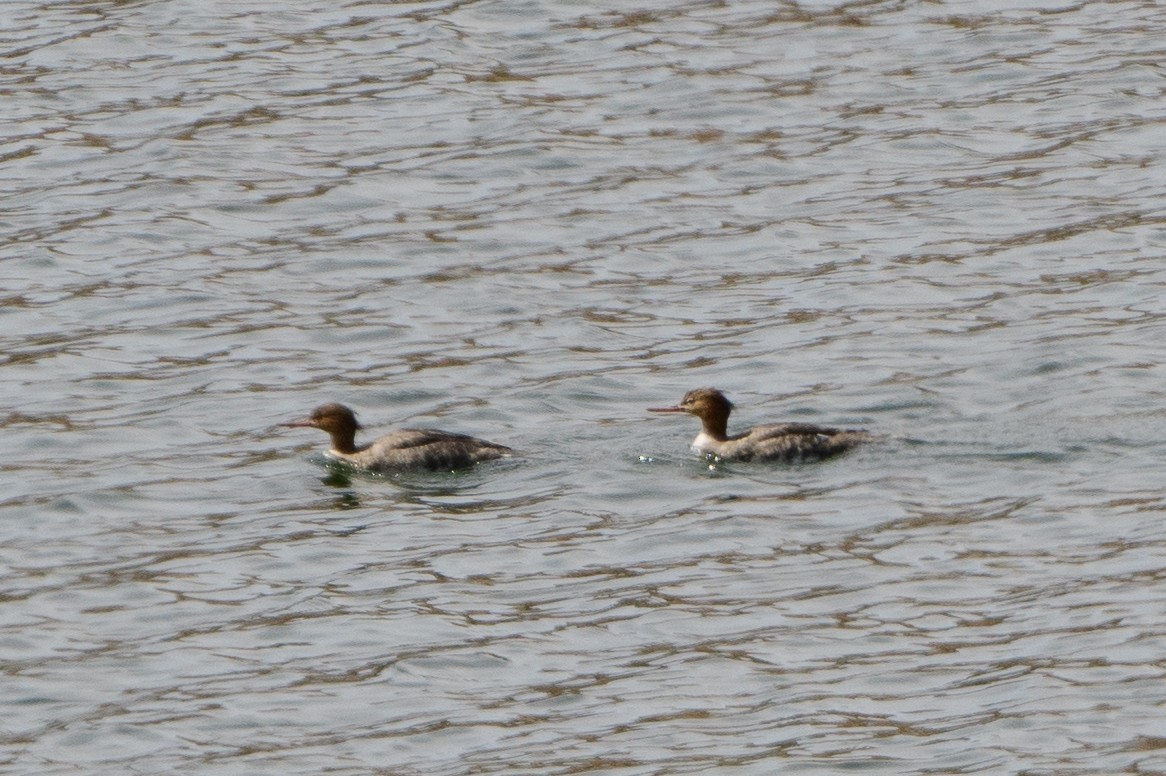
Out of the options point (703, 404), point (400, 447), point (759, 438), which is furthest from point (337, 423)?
point (759, 438)

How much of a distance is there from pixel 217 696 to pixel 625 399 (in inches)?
217

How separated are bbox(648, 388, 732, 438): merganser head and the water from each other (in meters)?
0.30

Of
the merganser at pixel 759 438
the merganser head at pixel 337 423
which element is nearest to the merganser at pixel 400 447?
the merganser head at pixel 337 423

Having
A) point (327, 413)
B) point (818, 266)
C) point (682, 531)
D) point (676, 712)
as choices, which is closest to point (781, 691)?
point (676, 712)

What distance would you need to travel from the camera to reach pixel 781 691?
1205 cm

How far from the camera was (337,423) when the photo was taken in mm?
16281

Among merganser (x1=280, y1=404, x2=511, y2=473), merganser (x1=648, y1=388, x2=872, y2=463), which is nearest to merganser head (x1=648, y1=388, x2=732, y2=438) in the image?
merganser (x1=648, y1=388, x2=872, y2=463)

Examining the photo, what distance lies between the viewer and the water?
39.8 feet

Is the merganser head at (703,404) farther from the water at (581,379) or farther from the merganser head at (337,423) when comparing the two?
the merganser head at (337,423)

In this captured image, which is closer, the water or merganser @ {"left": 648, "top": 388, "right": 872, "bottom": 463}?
the water

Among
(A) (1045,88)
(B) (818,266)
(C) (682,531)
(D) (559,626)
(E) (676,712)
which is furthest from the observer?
(A) (1045,88)

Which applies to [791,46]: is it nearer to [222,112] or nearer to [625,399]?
[222,112]

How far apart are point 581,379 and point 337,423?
6.65 ft

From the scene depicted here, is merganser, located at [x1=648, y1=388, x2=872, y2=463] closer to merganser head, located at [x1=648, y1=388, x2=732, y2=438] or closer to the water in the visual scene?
merganser head, located at [x1=648, y1=388, x2=732, y2=438]
